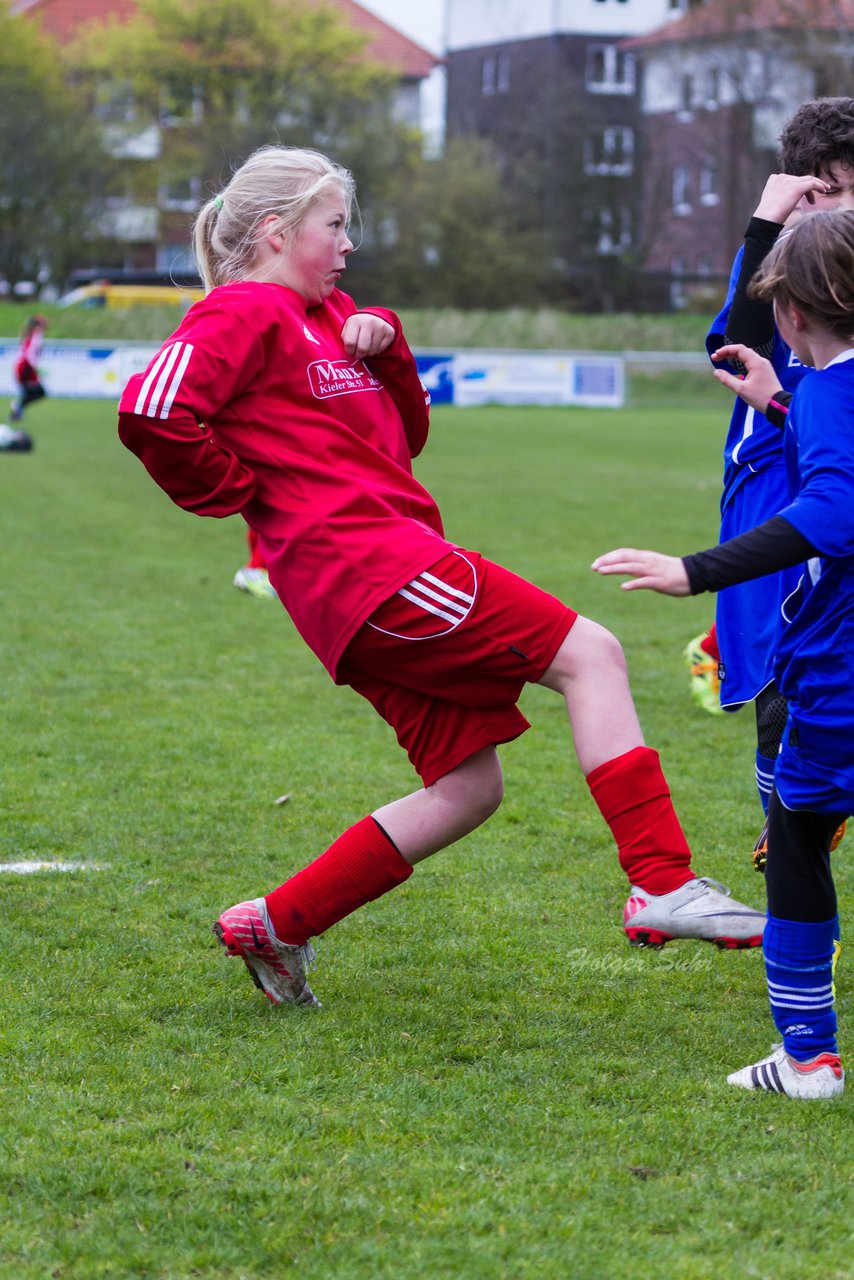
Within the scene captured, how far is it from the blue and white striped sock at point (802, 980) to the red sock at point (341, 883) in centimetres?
88

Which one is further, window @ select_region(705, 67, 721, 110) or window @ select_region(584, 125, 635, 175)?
window @ select_region(584, 125, 635, 175)

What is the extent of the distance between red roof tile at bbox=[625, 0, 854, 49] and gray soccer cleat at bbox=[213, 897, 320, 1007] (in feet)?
149

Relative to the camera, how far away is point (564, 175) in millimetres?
58125

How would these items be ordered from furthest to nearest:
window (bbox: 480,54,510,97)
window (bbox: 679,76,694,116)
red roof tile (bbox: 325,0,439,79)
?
red roof tile (bbox: 325,0,439,79) < window (bbox: 480,54,510,97) < window (bbox: 679,76,694,116)

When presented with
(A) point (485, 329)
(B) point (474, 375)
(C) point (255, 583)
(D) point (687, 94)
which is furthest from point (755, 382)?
(D) point (687, 94)

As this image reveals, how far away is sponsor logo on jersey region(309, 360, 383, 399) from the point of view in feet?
11.1

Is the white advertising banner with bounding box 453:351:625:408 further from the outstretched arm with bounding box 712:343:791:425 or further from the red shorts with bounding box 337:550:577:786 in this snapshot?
the red shorts with bounding box 337:550:577:786

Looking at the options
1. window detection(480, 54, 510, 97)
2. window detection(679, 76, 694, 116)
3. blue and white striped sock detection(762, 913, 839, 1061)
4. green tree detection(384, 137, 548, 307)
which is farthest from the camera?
window detection(480, 54, 510, 97)

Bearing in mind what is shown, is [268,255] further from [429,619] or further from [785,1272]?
[785,1272]

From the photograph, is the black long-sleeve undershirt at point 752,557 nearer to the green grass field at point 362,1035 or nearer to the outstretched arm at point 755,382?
the outstretched arm at point 755,382

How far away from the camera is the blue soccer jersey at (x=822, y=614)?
2676mm

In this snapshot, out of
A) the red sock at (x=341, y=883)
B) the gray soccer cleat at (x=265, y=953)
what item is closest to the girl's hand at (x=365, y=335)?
the red sock at (x=341, y=883)

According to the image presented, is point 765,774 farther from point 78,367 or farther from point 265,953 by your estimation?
point 78,367

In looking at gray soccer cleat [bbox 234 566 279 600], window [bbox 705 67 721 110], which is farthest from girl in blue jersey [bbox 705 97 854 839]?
window [bbox 705 67 721 110]
